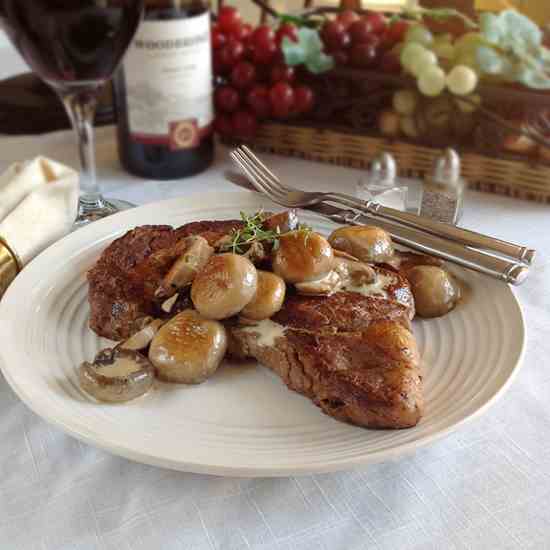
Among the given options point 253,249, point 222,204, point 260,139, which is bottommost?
point 260,139

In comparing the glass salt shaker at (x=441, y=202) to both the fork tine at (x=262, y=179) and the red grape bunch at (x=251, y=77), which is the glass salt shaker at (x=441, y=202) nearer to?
the fork tine at (x=262, y=179)

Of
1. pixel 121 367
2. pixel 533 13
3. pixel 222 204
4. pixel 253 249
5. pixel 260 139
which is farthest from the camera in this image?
pixel 533 13

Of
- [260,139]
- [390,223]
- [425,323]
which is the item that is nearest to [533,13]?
[260,139]

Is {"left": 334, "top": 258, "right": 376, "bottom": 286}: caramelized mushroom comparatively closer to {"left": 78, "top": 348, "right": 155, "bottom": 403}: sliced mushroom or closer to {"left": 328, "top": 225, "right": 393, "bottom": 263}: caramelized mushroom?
{"left": 328, "top": 225, "right": 393, "bottom": 263}: caramelized mushroom

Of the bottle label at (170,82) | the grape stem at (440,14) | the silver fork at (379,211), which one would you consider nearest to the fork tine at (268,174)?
the silver fork at (379,211)

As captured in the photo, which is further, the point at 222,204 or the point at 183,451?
the point at 222,204

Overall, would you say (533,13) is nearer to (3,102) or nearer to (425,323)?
(425,323)

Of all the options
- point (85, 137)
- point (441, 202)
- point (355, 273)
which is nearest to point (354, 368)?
point (355, 273)
